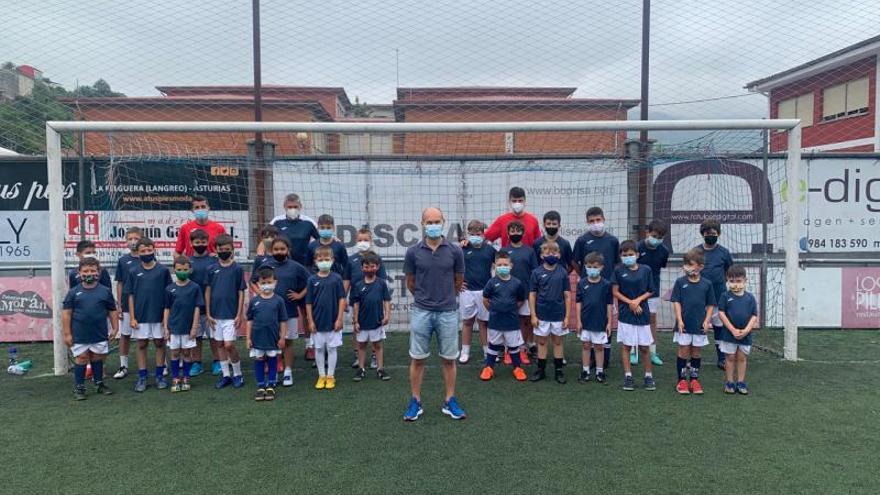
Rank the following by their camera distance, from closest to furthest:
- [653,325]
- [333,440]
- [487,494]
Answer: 1. [487,494]
2. [333,440]
3. [653,325]

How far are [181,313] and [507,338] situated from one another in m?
3.64

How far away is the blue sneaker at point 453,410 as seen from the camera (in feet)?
16.1

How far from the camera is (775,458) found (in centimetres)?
405

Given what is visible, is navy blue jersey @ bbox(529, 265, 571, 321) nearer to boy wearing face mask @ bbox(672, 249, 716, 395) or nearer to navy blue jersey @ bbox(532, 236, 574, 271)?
navy blue jersey @ bbox(532, 236, 574, 271)

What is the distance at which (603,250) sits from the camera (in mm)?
6441

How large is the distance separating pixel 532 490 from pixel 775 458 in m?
1.96

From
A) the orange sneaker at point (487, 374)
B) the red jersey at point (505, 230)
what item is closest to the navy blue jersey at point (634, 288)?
the red jersey at point (505, 230)

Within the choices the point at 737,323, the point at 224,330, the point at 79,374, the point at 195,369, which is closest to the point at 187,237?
the point at 224,330

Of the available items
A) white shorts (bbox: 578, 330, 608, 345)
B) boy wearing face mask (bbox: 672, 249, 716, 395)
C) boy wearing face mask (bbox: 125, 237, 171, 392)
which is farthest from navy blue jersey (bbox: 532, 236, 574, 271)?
boy wearing face mask (bbox: 125, 237, 171, 392)

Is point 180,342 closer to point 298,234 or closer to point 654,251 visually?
point 298,234

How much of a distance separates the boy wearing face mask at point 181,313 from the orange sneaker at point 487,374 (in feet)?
10.6

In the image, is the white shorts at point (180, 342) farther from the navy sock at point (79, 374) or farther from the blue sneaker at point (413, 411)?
the blue sneaker at point (413, 411)

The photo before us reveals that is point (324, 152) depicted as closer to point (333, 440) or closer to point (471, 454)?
point (333, 440)

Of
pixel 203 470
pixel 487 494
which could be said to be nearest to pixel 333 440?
pixel 203 470
